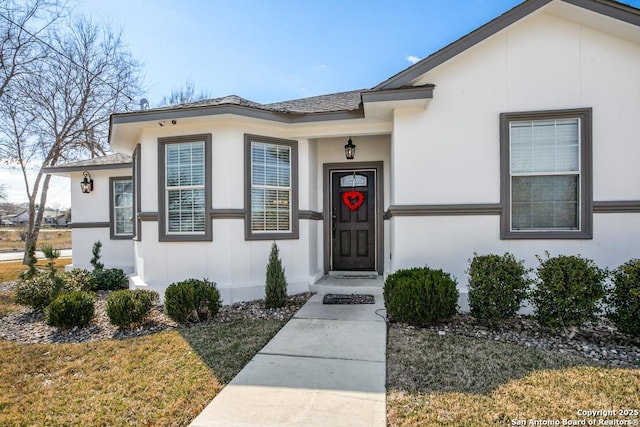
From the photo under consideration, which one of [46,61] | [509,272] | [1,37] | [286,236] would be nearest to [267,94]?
[46,61]

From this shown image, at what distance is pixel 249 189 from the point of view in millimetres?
5992

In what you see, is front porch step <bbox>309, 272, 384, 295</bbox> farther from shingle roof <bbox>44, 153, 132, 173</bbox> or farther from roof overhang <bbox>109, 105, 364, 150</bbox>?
shingle roof <bbox>44, 153, 132, 173</bbox>

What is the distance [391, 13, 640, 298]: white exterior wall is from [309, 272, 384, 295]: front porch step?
2.94ft

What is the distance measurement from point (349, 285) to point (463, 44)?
428 cm

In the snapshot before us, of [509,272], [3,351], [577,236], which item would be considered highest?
[577,236]

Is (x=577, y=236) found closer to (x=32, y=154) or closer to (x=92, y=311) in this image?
(x=92, y=311)

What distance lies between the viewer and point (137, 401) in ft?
9.55

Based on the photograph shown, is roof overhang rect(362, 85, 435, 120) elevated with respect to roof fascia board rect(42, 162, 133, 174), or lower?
elevated

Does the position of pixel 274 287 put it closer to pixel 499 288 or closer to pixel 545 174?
pixel 499 288

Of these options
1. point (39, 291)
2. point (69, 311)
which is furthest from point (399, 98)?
point (39, 291)

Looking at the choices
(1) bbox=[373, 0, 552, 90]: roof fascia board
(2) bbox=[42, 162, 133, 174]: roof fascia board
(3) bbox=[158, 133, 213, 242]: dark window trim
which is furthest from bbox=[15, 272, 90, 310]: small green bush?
(1) bbox=[373, 0, 552, 90]: roof fascia board

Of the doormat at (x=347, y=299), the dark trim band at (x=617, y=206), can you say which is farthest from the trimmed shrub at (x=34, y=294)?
the dark trim band at (x=617, y=206)

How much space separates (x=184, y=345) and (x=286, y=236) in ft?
8.83

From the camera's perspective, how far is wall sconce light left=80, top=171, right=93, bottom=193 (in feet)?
30.8
